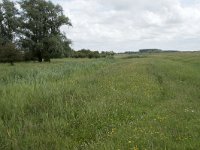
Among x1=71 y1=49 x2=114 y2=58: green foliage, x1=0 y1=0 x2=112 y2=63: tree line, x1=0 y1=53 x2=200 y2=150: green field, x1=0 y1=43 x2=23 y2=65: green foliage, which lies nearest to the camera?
x1=0 y1=53 x2=200 y2=150: green field

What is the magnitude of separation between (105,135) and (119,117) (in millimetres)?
1825

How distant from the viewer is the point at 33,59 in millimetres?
69125

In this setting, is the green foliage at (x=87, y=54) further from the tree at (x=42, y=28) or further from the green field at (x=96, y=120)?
the green field at (x=96, y=120)

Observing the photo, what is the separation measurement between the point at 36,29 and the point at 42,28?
4.42 ft

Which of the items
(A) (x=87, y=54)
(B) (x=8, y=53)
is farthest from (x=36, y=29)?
(A) (x=87, y=54)

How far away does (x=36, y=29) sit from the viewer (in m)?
68.3

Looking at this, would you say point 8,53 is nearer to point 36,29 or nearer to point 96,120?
point 36,29

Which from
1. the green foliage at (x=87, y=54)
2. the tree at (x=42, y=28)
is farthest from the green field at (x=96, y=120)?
the green foliage at (x=87, y=54)

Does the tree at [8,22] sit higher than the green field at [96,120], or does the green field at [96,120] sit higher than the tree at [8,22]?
the tree at [8,22]

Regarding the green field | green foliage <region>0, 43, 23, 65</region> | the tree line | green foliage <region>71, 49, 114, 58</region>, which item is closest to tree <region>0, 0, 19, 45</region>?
the tree line

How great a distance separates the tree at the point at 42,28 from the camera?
66.0 meters

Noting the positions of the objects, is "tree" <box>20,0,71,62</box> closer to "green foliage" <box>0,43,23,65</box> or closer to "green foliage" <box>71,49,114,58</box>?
"green foliage" <box>0,43,23,65</box>

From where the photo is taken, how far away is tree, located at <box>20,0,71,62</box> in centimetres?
6600

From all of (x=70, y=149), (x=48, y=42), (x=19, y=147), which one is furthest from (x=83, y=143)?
(x=48, y=42)
